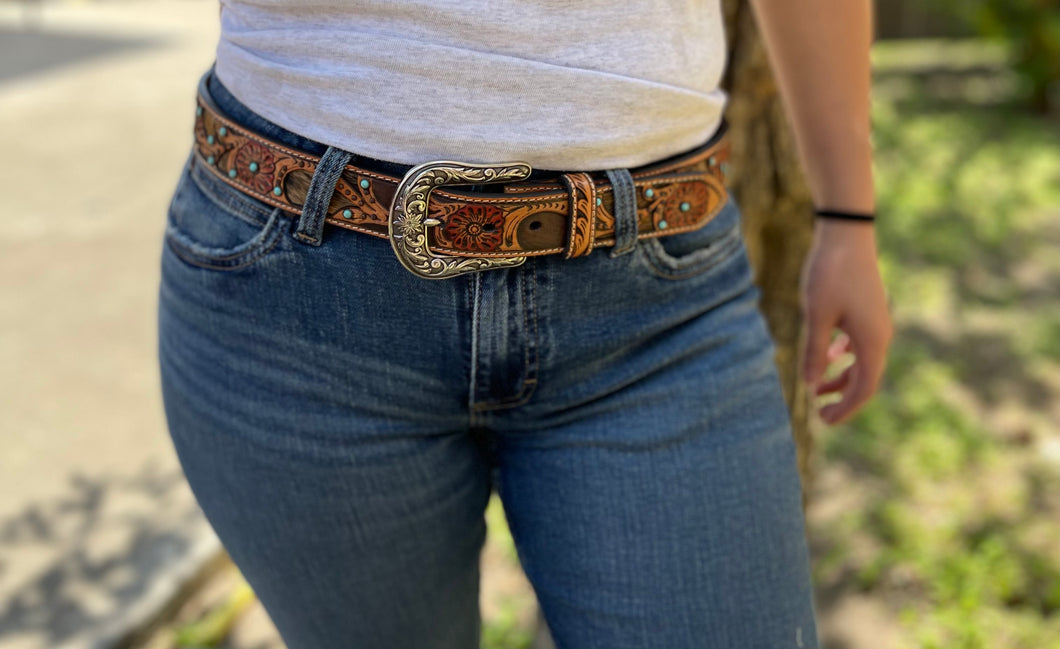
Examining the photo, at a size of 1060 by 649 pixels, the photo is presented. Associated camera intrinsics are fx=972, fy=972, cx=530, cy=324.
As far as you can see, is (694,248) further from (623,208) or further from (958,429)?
(958,429)

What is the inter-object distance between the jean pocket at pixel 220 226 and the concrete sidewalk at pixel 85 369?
1899mm

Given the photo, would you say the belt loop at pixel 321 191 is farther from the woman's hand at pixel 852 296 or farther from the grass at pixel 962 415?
the grass at pixel 962 415

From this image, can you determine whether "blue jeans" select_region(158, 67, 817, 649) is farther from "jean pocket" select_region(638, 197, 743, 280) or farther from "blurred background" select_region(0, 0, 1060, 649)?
"blurred background" select_region(0, 0, 1060, 649)

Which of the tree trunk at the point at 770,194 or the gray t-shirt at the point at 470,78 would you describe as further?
the tree trunk at the point at 770,194

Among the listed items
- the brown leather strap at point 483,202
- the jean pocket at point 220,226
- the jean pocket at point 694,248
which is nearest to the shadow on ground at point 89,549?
the jean pocket at point 220,226

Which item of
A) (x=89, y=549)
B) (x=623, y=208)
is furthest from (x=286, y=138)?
(x=89, y=549)

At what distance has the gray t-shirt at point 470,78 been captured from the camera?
0.87 m

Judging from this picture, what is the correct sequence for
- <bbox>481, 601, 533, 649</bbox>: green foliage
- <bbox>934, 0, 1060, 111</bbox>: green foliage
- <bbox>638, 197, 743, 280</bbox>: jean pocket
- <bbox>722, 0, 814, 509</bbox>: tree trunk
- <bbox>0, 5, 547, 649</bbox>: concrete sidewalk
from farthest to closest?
<bbox>934, 0, 1060, 111</bbox>: green foliage < <bbox>0, 5, 547, 649</bbox>: concrete sidewalk < <bbox>481, 601, 533, 649</bbox>: green foliage < <bbox>722, 0, 814, 509</bbox>: tree trunk < <bbox>638, 197, 743, 280</bbox>: jean pocket

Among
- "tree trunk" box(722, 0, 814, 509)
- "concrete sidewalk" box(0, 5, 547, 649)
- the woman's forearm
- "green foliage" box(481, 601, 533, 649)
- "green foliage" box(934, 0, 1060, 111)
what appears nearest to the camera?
the woman's forearm

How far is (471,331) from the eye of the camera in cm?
89

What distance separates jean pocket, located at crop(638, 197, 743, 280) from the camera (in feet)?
3.12

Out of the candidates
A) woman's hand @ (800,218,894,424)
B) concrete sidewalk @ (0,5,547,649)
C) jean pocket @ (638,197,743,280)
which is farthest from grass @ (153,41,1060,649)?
jean pocket @ (638,197,743,280)

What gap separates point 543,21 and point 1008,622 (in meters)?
2.25

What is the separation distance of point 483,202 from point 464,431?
24 cm
